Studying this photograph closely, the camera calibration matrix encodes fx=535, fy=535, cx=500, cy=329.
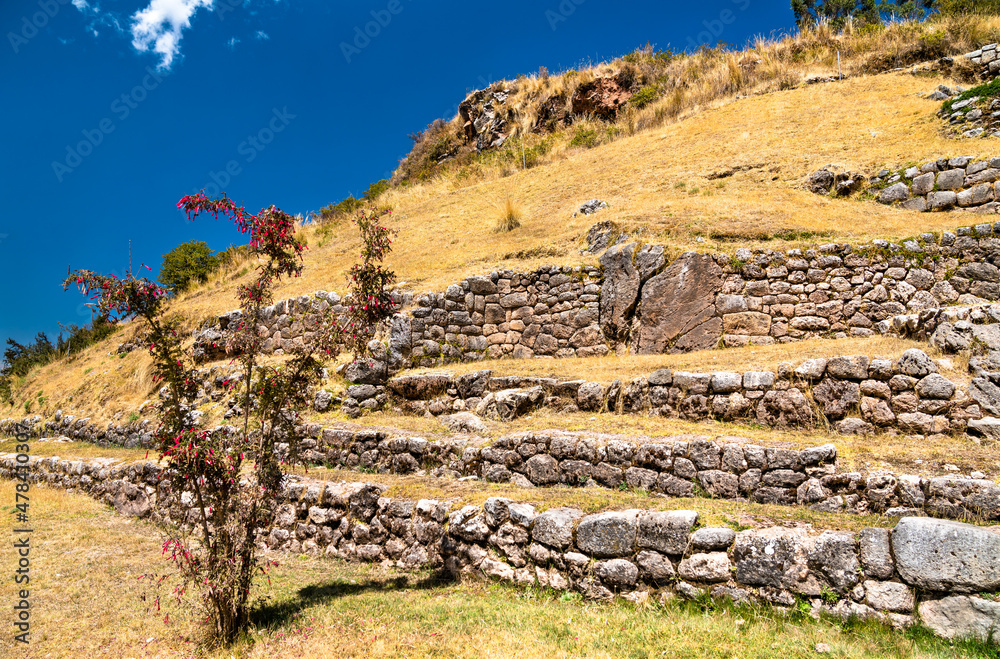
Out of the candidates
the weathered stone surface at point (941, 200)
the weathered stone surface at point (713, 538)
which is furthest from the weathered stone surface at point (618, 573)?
the weathered stone surface at point (941, 200)

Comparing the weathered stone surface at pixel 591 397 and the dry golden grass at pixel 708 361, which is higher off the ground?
the dry golden grass at pixel 708 361

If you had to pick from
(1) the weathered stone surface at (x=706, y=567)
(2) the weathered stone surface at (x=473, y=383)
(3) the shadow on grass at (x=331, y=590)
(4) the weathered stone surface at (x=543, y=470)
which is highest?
(2) the weathered stone surface at (x=473, y=383)

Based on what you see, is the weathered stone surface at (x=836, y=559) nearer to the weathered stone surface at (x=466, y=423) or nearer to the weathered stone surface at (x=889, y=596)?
the weathered stone surface at (x=889, y=596)

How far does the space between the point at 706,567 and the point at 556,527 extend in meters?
1.49

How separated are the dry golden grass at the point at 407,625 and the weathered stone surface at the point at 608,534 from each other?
0.47 meters

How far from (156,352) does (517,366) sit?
7.57 meters

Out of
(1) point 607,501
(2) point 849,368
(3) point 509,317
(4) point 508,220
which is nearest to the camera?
(1) point 607,501

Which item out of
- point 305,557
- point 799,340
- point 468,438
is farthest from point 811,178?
point 305,557

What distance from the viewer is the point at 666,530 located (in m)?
4.97

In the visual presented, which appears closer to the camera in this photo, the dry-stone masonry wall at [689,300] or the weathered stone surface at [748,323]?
the dry-stone masonry wall at [689,300]

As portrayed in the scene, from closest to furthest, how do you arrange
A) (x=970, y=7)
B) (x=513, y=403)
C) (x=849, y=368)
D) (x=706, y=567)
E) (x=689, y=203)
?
(x=706, y=567)
(x=849, y=368)
(x=513, y=403)
(x=689, y=203)
(x=970, y=7)

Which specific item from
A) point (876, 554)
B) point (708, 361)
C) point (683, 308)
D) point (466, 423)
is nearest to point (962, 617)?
point (876, 554)

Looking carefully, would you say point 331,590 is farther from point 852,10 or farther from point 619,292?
point 852,10

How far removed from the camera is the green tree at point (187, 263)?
27.6 m
